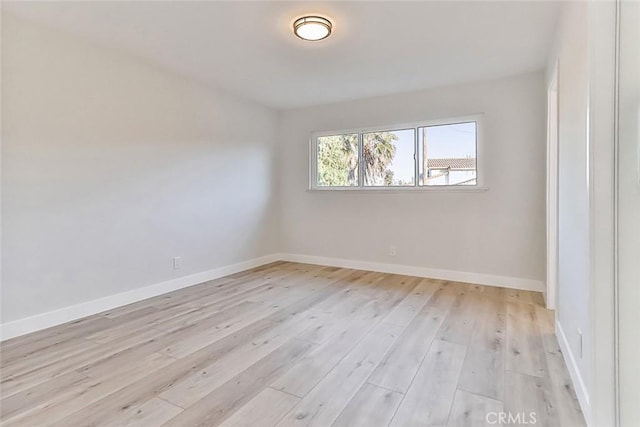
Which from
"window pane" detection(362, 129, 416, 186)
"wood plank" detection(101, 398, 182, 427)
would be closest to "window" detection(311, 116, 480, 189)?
"window pane" detection(362, 129, 416, 186)

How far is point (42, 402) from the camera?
1.57 m

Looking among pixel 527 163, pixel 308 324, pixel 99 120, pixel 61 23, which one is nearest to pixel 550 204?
pixel 527 163

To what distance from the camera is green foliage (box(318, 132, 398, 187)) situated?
168 inches

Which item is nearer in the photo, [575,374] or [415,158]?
[575,374]

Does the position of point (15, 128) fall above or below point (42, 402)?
above

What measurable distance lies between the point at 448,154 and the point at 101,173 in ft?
12.2

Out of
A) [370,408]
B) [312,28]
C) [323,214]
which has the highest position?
[312,28]

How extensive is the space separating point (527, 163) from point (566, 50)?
5.30ft

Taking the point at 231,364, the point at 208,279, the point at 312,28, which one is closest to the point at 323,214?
the point at 208,279

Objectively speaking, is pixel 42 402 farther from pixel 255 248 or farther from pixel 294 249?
pixel 294 249

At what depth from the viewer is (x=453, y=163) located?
3.81 meters

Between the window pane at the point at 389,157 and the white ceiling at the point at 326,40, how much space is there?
2.38 feet

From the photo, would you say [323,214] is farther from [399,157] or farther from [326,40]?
[326,40]

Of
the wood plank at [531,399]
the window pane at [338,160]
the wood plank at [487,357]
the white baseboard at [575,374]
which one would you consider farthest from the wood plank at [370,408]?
the window pane at [338,160]
